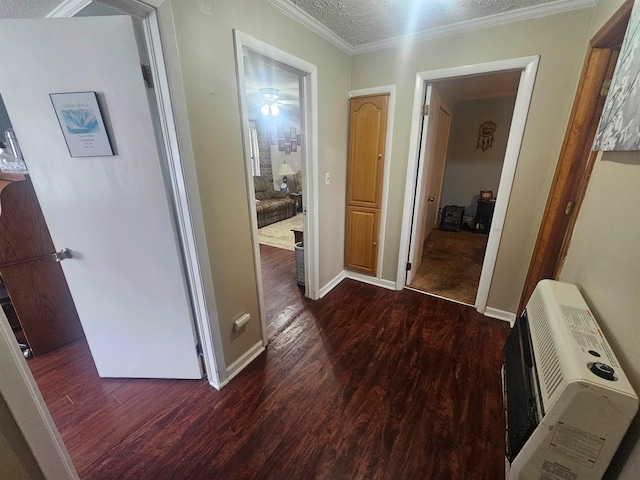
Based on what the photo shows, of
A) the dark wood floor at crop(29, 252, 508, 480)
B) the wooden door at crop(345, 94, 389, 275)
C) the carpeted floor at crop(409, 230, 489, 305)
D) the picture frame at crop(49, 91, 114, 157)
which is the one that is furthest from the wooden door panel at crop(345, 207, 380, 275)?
the picture frame at crop(49, 91, 114, 157)

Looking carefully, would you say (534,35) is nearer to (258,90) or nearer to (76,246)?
(76,246)

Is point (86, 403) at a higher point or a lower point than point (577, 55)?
lower

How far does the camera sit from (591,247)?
1184 millimetres

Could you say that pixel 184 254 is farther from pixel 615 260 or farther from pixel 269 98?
pixel 269 98

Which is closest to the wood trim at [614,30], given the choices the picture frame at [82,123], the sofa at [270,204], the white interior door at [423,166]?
the white interior door at [423,166]

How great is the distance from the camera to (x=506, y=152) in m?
1.97

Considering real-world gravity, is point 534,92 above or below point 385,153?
above

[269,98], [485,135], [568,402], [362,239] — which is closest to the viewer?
[568,402]

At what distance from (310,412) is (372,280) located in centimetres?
168

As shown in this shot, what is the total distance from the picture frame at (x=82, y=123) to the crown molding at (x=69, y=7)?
0.63 meters

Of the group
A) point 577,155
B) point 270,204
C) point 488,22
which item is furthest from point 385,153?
point 270,204

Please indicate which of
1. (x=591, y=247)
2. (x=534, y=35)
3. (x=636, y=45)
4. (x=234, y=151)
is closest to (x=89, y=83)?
(x=234, y=151)

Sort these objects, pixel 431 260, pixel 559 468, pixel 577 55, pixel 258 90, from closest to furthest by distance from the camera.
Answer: pixel 559 468 → pixel 577 55 → pixel 431 260 → pixel 258 90

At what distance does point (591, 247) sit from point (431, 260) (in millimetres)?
2366
